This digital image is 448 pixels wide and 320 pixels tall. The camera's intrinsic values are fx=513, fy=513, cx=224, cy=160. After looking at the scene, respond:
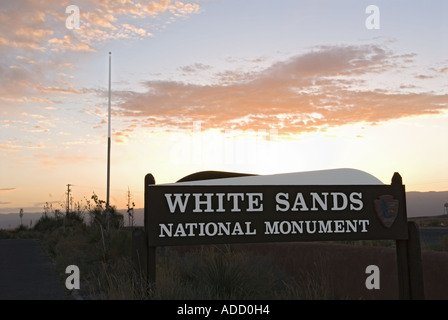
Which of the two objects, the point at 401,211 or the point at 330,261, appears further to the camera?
the point at 330,261

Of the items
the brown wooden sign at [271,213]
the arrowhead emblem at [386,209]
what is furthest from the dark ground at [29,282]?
the arrowhead emblem at [386,209]

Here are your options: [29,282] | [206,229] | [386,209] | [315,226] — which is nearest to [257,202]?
[206,229]

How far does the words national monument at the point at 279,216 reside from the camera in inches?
410

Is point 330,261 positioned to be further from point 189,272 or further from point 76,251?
point 76,251

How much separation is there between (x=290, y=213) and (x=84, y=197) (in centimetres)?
1917

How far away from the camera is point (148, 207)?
10328mm

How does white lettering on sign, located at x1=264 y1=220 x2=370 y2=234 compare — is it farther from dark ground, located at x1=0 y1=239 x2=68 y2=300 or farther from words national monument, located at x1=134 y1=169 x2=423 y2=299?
dark ground, located at x1=0 y1=239 x2=68 y2=300

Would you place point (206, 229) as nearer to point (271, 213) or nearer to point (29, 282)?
point (271, 213)

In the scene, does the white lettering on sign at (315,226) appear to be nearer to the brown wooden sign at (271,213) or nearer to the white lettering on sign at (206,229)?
the brown wooden sign at (271,213)

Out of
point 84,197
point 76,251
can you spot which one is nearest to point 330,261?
point 76,251

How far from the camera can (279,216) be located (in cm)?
1102

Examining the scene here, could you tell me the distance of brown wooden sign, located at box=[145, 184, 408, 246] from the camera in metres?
10.4
